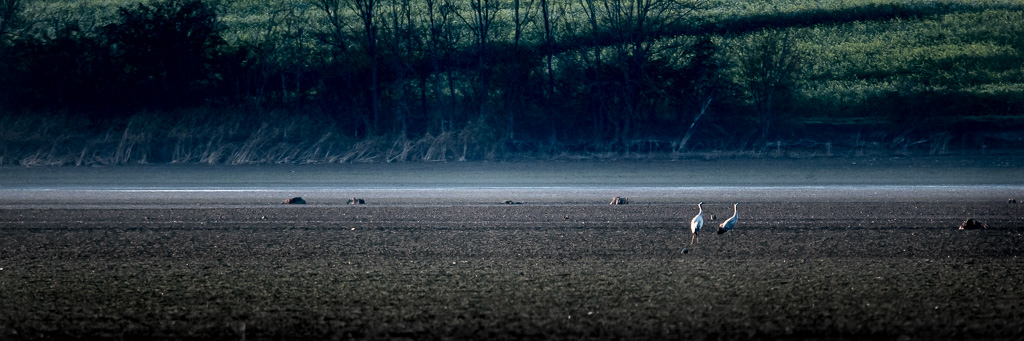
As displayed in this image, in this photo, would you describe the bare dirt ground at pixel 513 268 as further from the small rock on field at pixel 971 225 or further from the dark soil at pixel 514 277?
the small rock on field at pixel 971 225

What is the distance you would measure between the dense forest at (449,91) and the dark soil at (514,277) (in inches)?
421

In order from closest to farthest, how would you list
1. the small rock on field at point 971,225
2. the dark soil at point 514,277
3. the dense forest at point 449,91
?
the dark soil at point 514,277 → the small rock on field at point 971,225 → the dense forest at point 449,91

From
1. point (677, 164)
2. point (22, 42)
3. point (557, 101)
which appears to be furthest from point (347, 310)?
point (22, 42)

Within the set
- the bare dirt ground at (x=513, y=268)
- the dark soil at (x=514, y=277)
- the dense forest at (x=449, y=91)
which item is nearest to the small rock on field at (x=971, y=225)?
the bare dirt ground at (x=513, y=268)

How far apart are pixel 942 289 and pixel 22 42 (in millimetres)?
26768

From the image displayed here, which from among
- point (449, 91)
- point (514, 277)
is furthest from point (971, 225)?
point (449, 91)

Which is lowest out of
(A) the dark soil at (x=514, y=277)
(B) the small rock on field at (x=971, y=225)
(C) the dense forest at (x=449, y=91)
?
(A) the dark soil at (x=514, y=277)

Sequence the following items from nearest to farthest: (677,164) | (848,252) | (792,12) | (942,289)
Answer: (942,289) → (848,252) → (677,164) → (792,12)

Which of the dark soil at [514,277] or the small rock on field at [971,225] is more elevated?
the small rock on field at [971,225]

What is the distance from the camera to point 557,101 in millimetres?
22672

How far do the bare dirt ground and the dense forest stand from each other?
7.99 meters

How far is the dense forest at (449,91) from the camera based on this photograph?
20.8 m

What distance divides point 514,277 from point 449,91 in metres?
18.2

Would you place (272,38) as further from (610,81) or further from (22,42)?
(610,81)
